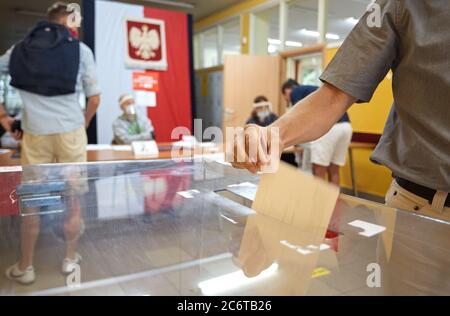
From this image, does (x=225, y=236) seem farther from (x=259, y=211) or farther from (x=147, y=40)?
(x=147, y=40)

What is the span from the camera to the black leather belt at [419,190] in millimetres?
769

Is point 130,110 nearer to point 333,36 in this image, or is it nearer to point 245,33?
point 333,36

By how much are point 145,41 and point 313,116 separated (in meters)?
4.75

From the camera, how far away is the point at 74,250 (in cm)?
55

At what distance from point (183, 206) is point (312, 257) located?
36 centimetres

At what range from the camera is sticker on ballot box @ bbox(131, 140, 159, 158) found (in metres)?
2.44

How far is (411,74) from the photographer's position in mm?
756

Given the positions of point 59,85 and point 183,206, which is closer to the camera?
point 183,206

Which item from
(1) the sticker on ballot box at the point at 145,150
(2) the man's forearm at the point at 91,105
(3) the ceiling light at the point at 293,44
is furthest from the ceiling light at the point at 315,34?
(2) the man's forearm at the point at 91,105

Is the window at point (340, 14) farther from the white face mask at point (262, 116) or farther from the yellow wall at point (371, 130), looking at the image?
the white face mask at point (262, 116)

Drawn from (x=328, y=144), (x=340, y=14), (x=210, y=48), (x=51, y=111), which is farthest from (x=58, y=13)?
(x=210, y=48)

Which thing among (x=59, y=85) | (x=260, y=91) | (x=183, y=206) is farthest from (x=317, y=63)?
(x=183, y=206)

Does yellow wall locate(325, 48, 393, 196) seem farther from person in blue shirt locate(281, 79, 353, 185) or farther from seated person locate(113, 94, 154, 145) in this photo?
seated person locate(113, 94, 154, 145)
